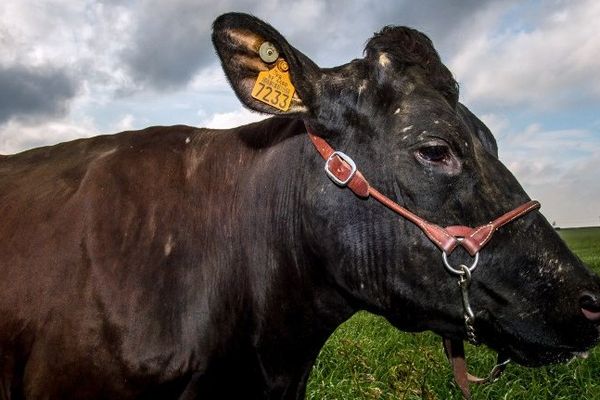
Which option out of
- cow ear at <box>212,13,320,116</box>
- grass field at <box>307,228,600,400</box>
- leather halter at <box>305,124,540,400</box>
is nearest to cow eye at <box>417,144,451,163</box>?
leather halter at <box>305,124,540,400</box>

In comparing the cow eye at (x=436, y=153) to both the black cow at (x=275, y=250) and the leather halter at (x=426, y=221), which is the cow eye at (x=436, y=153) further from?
the leather halter at (x=426, y=221)

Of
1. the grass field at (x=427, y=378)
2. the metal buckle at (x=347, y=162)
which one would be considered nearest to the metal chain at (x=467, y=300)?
the metal buckle at (x=347, y=162)

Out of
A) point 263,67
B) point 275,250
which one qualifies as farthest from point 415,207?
point 263,67

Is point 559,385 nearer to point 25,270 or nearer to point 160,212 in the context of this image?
point 160,212

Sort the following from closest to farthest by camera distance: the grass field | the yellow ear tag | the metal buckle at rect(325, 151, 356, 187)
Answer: the metal buckle at rect(325, 151, 356, 187) < the yellow ear tag < the grass field

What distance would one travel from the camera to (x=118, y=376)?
11.4 ft

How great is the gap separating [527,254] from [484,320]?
0.39 m

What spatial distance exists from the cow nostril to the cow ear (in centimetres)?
161

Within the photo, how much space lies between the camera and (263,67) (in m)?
3.70

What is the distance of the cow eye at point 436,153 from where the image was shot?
336cm

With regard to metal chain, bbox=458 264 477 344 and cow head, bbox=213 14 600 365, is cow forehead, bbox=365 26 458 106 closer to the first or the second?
cow head, bbox=213 14 600 365

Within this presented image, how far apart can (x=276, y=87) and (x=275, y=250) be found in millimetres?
875

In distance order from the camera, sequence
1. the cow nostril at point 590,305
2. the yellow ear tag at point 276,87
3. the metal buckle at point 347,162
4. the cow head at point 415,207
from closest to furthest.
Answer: the cow nostril at point 590,305
the cow head at point 415,207
the metal buckle at point 347,162
the yellow ear tag at point 276,87

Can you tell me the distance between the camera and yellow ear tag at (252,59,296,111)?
361cm
